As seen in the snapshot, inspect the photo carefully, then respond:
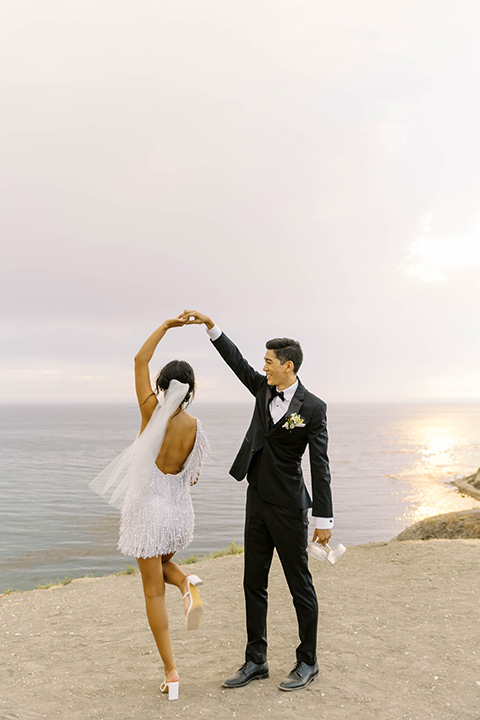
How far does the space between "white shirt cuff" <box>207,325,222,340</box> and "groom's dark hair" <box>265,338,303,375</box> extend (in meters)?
0.53

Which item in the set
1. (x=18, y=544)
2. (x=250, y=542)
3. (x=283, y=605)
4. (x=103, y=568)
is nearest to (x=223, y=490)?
(x=18, y=544)

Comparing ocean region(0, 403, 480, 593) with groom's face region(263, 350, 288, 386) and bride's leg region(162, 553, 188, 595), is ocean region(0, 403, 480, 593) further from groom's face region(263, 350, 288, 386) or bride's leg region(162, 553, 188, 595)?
groom's face region(263, 350, 288, 386)

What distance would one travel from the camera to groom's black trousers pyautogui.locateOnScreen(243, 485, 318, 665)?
4113 mm

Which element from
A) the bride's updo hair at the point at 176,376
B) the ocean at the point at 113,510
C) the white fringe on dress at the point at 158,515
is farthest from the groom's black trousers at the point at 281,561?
the ocean at the point at 113,510

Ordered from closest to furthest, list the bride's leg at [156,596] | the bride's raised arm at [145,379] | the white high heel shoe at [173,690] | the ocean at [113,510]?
the bride's raised arm at [145,379] → the bride's leg at [156,596] → the white high heel shoe at [173,690] → the ocean at [113,510]

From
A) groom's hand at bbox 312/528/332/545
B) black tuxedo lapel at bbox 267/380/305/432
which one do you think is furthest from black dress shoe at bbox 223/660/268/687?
black tuxedo lapel at bbox 267/380/305/432

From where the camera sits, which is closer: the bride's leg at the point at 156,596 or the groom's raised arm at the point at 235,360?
the bride's leg at the point at 156,596

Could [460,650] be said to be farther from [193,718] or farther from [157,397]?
[157,397]

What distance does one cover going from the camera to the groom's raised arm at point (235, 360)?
4.44 metres

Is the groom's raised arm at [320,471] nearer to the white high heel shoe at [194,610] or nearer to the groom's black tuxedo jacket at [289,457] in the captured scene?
the groom's black tuxedo jacket at [289,457]

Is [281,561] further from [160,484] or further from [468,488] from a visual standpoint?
[468,488]

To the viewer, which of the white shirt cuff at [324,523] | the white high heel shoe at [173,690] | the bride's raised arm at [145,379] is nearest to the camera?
the bride's raised arm at [145,379]

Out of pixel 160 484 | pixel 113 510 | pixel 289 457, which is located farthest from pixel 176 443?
pixel 113 510

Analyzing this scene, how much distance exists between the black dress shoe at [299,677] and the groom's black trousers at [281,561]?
0.06 metres
